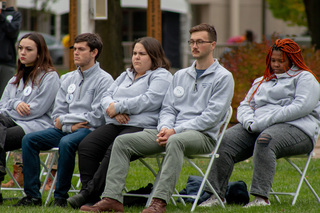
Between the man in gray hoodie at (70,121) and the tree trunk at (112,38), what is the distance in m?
5.65

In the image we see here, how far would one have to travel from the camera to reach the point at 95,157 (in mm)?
5719

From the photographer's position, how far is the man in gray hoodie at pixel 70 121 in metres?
5.85

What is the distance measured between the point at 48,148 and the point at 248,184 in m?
2.41

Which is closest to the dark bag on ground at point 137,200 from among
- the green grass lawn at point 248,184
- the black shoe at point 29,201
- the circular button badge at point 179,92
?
the green grass lawn at point 248,184

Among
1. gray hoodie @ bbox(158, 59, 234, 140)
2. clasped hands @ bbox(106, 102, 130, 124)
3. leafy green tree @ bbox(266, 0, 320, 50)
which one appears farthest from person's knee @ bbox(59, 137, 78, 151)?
leafy green tree @ bbox(266, 0, 320, 50)

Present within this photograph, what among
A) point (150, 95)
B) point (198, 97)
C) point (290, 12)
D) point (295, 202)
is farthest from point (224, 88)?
point (290, 12)

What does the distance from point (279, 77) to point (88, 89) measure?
6.08ft

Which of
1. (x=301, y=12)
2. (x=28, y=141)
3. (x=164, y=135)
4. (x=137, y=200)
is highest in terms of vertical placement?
(x=301, y=12)

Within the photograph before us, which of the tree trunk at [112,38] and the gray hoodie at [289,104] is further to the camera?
the tree trunk at [112,38]

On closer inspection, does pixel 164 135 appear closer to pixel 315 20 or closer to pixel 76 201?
pixel 76 201

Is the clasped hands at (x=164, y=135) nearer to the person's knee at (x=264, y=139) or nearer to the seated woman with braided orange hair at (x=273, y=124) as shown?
the seated woman with braided orange hair at (x=273, y=124)

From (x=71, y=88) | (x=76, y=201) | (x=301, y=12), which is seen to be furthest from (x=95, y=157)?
(x=301, y=12)

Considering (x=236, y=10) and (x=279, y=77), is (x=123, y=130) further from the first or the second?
(x=236, y=10)

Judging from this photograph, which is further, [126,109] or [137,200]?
[137,200]
